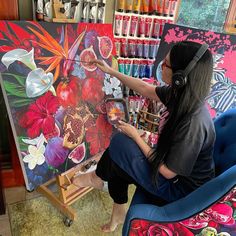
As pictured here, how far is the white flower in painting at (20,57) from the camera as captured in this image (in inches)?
42.3

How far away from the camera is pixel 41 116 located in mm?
1199

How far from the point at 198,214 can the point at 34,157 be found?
29.7 inches

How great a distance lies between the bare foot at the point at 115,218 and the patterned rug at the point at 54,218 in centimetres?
4

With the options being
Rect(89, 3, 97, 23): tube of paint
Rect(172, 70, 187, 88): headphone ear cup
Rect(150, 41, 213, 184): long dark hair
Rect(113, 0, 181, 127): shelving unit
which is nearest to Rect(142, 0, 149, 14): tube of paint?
Rect(113, 0, 181, 127): shelving unit

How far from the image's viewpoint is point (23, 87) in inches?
44.1

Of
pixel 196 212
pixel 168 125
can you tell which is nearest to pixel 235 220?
pixel 196 212

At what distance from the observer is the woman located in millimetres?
983

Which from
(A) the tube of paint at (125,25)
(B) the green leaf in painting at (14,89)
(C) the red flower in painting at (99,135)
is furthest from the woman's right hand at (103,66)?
(A) the tube of paint at (125,25)

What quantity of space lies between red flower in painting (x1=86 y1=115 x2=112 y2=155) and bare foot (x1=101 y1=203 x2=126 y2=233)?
1.11 ft

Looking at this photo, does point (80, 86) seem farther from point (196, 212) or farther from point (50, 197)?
point (196, 212)

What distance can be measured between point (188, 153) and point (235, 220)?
28 cm

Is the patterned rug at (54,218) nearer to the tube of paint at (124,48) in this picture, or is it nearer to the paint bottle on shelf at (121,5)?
the tube of paint at (124,48)

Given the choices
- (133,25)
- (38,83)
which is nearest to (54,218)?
(38,83)

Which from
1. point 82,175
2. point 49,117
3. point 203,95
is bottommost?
point 82,175
